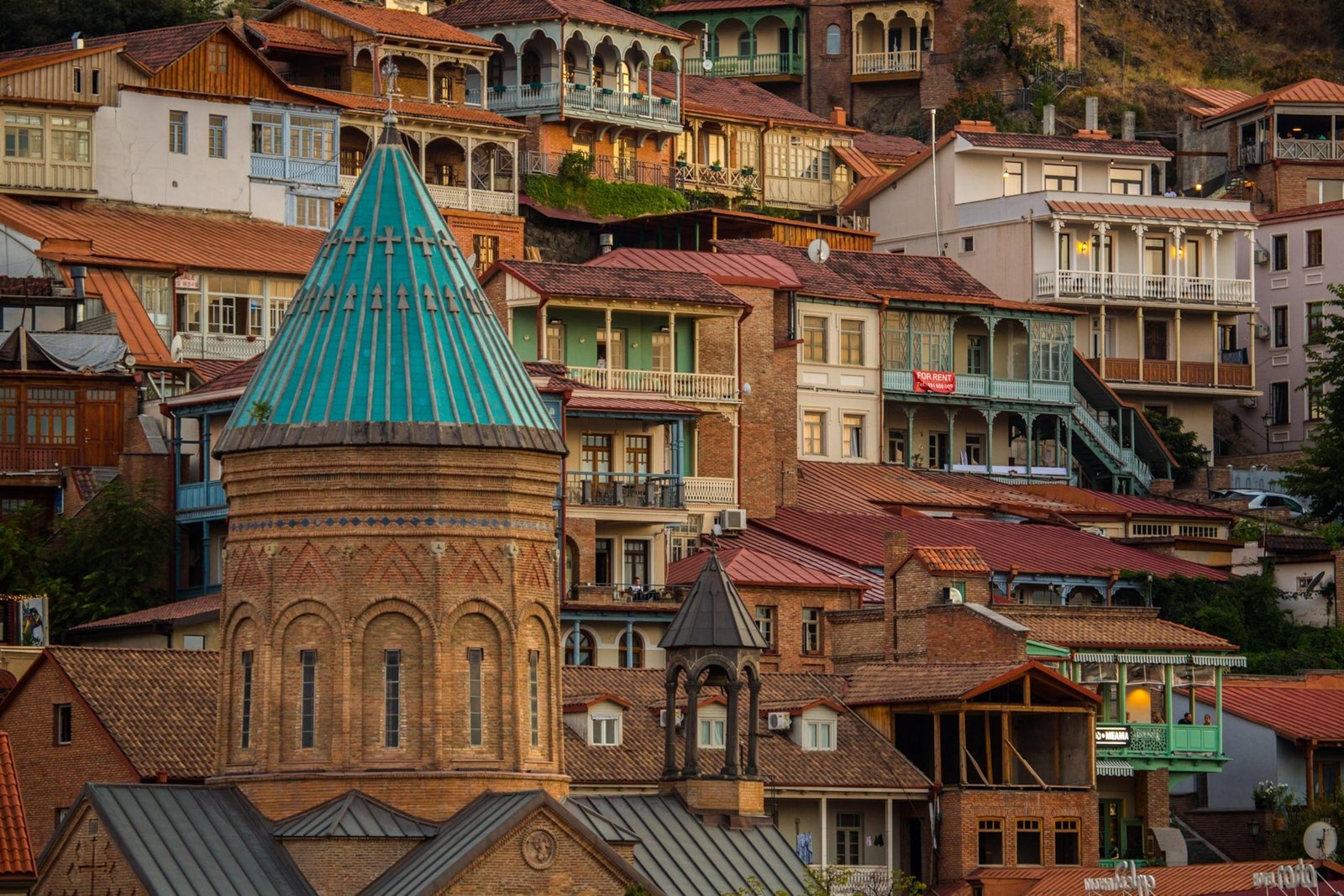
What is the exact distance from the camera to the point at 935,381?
8575 centimetres

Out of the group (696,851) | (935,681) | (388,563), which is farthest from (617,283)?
(388,563)

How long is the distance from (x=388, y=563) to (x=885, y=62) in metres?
70.6

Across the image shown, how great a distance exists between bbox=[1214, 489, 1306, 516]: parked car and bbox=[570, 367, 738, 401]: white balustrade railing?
17.6 m

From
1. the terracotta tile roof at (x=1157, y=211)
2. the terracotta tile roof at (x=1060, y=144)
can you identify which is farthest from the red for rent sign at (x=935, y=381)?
the terracotta tile roof at (x=1060, y=144)

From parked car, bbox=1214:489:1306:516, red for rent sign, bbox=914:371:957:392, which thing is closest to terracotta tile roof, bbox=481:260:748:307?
red for rent sign, bbox=914:371:957:392

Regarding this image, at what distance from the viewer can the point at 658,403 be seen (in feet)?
235

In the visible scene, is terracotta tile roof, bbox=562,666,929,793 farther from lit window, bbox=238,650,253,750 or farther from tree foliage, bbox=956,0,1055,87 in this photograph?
tree foliage, bbox=956,0,1055,87

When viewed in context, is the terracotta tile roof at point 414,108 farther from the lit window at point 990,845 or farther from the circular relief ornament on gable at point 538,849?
the circular relief ornament on gable at point 538,849

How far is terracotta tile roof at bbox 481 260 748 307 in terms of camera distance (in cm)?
7444

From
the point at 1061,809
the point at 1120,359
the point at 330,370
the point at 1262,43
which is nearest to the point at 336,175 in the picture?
the point at 1120,359

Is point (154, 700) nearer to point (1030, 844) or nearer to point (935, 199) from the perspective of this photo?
point (1030, 844)

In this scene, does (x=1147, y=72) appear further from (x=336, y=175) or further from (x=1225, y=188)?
(x=336, y=175)

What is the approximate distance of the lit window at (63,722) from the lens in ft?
176

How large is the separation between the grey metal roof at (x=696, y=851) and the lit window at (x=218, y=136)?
34780 mm
